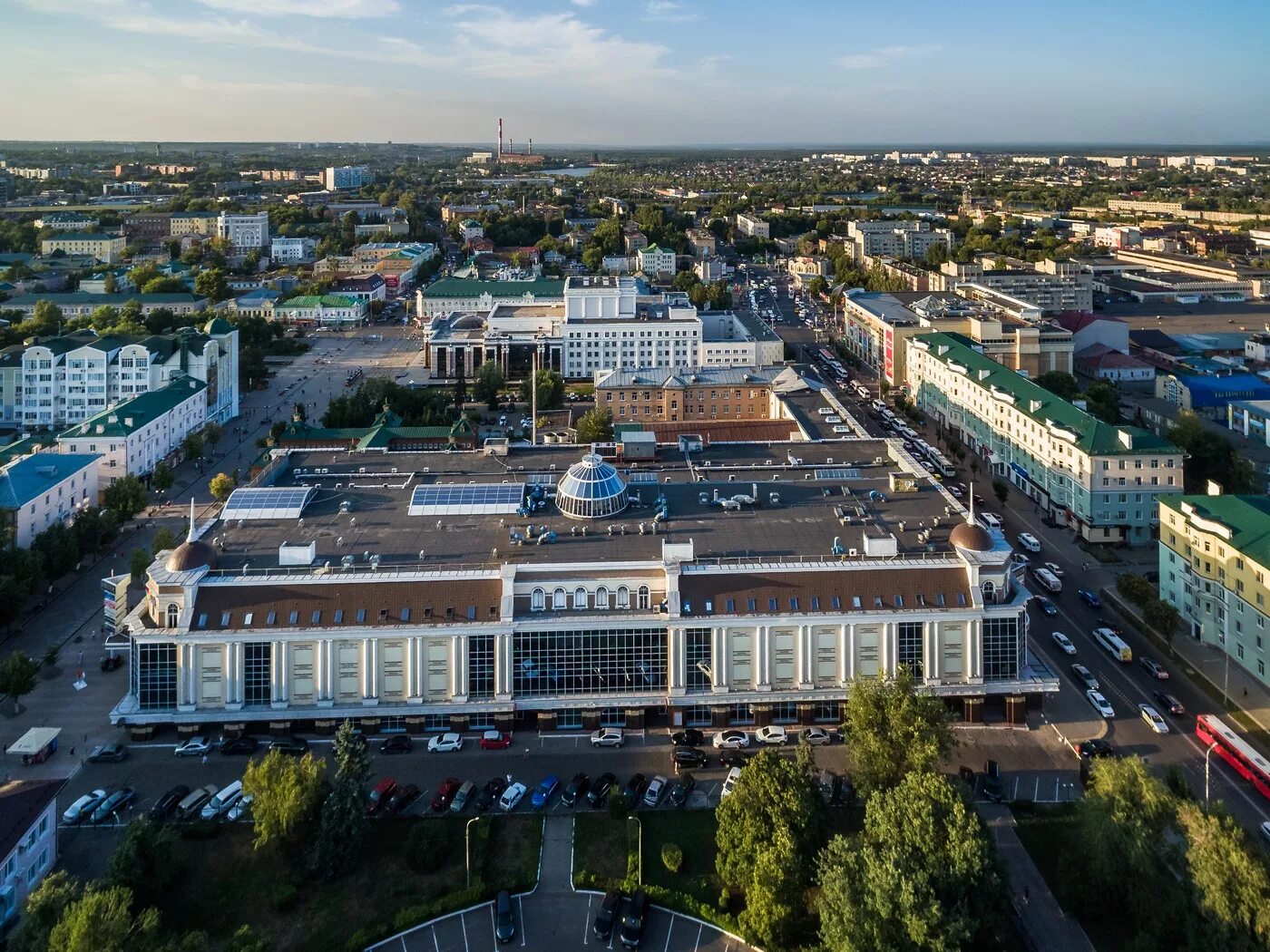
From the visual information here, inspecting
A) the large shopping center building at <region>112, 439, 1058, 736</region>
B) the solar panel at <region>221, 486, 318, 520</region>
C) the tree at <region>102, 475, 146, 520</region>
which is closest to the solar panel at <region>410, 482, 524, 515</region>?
the large shopping center building at <region>112, 439, 1058, 736</region>

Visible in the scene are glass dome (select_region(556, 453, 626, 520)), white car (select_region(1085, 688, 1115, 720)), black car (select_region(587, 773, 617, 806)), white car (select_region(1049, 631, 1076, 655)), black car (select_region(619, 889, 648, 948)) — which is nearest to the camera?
black car (select_region(619, 889, 648, 948))

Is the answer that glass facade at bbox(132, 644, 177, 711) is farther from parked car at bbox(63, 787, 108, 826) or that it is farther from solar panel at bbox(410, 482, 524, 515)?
solar panel at bbox(410, 482, 524, 515)

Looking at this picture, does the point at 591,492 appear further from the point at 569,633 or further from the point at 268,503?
the point at 268,503

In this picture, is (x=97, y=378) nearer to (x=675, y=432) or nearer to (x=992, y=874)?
(x=675, y=432)

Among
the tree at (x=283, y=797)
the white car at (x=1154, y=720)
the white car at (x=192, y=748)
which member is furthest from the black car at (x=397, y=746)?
the white car at (x=1154, y=720)

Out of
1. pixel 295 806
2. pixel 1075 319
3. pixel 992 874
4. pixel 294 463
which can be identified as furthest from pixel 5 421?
pixel 1075 319
